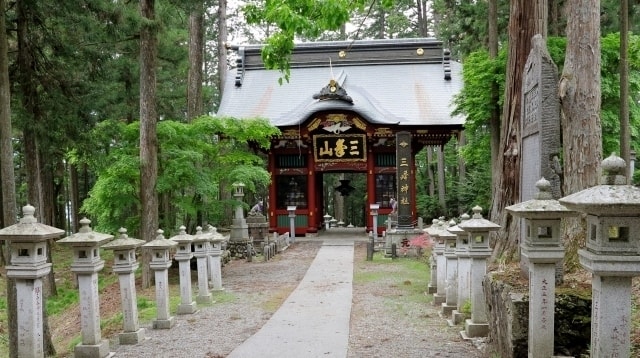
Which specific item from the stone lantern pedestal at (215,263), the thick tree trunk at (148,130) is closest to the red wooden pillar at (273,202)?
the thick tree trunk at (148,130)

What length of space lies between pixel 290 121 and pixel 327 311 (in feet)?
40.7

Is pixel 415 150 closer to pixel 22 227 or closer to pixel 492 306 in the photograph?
pixel 492 306

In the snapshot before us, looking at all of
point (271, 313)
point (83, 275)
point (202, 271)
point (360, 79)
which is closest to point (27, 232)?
point (83, 275)

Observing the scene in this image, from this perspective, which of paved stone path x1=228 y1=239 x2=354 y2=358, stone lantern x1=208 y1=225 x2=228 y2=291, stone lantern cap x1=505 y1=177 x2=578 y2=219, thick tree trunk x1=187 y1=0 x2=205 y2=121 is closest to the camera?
stone lantern cap x1=505 y1=177 x2=578 y2=219

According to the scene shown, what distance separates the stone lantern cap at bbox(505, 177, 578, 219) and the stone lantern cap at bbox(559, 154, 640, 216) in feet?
3.13

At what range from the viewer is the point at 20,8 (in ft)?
29.3

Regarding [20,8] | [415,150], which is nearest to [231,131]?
[20,8]

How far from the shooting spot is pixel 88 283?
5883 mm

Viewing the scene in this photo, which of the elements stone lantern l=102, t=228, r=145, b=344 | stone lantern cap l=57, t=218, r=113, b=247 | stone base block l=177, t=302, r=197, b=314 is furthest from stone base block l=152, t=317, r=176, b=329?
stone lantern cap l=57, t=218, r=113, b=247

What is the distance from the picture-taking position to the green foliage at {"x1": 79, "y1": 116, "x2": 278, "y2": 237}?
1137cm

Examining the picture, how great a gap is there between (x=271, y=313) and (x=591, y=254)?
616cm

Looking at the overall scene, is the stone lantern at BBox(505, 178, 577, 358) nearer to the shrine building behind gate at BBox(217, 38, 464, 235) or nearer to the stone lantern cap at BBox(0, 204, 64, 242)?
the stone lantern cap at BBox(0, 204, 64, 242)

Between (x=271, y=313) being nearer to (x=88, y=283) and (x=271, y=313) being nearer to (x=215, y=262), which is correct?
(x=215, y=262)

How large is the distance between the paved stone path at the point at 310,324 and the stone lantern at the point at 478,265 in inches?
64.1
